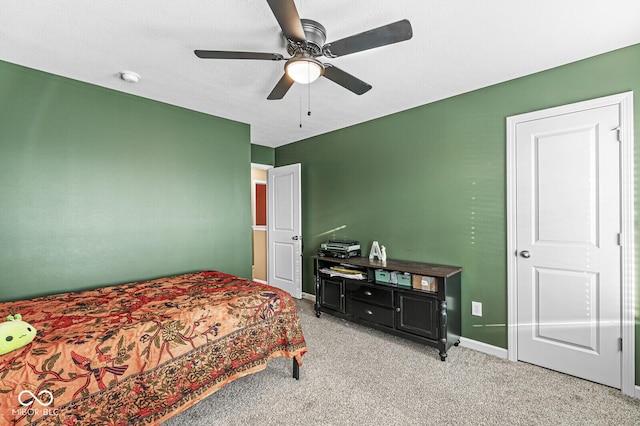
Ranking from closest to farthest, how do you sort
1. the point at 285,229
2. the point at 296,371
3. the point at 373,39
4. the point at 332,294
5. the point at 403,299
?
the point at 373,39
the point at 296,371
the point at 403,299
the point at 332,294
the point at 285,229

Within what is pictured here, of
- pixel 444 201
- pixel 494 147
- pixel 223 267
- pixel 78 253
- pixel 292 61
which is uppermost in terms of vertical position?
pixel 292 61

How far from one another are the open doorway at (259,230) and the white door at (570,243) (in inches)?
158

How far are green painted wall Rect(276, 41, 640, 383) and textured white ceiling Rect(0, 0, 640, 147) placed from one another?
0.58 feet

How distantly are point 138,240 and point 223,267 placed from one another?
1001mm

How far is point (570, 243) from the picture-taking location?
91.2 inches

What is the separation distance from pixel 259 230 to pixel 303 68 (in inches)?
164

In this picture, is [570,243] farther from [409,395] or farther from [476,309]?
[409,395]

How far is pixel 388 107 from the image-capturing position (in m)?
3.27

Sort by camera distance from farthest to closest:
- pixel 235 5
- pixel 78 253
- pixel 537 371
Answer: pixel 78 253 → pixel 537 371 → pixel 235 5

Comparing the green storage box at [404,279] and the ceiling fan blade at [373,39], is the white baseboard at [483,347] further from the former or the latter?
the ceiling fan blade at [373,39]

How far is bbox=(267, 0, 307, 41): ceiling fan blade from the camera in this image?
1286mm

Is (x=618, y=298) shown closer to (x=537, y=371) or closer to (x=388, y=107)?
(x=537, y=371)

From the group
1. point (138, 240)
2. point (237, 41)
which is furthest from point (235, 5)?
point (138, 240)

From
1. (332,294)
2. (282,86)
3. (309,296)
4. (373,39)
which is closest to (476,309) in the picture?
(332,294)
